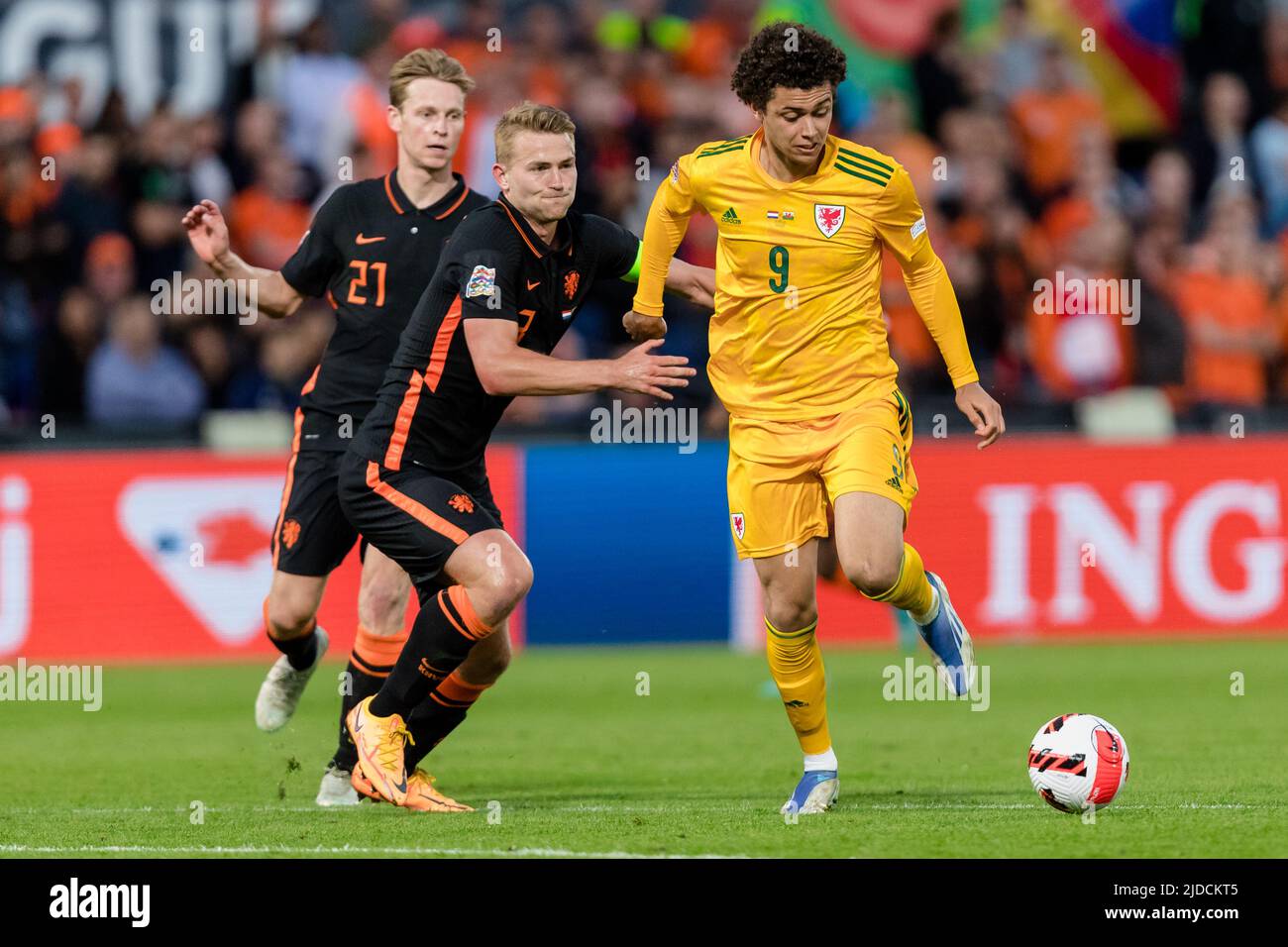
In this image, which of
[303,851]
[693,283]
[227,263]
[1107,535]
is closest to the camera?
[303,851]

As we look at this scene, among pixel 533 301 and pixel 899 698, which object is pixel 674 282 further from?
pixel 899 698

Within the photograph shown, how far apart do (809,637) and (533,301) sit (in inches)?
59.9

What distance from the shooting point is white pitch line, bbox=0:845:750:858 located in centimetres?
635

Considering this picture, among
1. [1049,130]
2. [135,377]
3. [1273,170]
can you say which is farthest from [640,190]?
[1273,170]

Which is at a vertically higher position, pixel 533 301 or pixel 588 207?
pixel 588 207

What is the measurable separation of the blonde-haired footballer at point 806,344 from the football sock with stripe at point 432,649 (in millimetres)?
1000

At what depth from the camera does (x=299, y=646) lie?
9.01m

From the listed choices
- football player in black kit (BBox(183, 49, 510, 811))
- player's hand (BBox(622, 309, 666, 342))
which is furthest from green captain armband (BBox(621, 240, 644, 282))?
football player in black kit (BBox(183, 49, 510, 811))

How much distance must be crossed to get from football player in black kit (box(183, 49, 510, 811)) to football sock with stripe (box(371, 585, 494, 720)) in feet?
1.46

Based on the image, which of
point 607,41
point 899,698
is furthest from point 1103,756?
point 607,41

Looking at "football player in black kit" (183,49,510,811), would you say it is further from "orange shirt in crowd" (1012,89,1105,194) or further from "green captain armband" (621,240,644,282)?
"orange shirt in crowd" (1012,89,1105,194)

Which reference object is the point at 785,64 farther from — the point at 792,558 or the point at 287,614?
the point at 287,614

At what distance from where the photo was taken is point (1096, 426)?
13.6m

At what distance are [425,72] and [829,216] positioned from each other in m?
1.75
